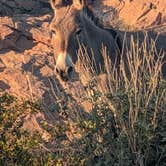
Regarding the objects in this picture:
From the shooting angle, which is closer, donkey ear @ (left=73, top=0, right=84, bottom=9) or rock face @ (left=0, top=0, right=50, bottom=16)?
donkey ear @ (left=73, top=0, right=84, bottom=9)

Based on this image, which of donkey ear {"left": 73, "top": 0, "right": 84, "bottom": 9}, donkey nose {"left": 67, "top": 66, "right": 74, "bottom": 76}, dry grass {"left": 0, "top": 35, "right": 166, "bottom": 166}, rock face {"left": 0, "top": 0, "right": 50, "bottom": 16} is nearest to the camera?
dry grass {"left": 0, "top": 35, "right": 166, "bottom": 166}

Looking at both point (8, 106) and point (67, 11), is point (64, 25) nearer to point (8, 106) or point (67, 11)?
point (67, 11)

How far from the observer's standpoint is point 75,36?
7508 mm

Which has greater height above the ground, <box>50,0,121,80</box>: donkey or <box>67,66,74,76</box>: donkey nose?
<box>50,0,121,80</box>: donkey

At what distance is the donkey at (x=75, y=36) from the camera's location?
725 cm

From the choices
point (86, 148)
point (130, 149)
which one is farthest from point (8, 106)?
point (130, 149)

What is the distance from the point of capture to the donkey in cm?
725

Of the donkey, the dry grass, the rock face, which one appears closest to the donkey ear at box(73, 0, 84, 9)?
the donkey


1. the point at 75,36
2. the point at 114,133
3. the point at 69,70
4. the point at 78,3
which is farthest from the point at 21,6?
the point at 114,133

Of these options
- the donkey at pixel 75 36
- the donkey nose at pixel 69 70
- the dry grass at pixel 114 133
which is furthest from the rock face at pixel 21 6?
the dry grass at pixel 114 133

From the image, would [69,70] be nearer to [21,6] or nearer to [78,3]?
[78,3]

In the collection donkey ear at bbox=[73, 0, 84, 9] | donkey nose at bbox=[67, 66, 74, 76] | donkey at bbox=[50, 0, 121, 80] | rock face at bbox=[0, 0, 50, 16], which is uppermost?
donkey ear at bbox=[73, 0, 84, 9]

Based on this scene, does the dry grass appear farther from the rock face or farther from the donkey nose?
the rock face

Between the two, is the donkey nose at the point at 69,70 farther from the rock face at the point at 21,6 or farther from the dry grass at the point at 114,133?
the rock face at the point at 21,6
